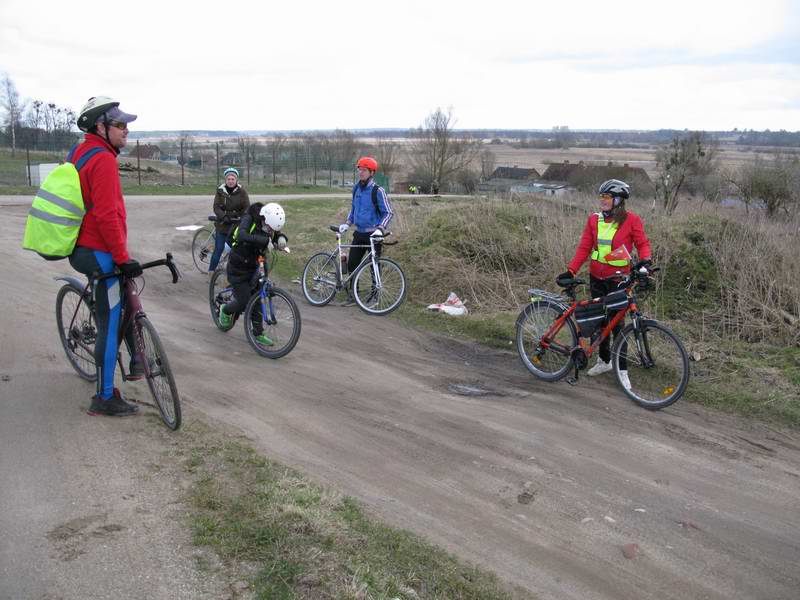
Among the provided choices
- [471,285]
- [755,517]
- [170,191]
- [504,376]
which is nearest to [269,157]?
[170,191]

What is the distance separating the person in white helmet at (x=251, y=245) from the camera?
7965 mm

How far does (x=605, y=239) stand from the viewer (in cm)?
741

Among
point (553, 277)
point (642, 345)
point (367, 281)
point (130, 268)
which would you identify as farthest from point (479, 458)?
point (553, 277)

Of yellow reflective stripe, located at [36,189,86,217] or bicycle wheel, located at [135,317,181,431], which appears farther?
bicycle wheel, located at [135,317,181,431]

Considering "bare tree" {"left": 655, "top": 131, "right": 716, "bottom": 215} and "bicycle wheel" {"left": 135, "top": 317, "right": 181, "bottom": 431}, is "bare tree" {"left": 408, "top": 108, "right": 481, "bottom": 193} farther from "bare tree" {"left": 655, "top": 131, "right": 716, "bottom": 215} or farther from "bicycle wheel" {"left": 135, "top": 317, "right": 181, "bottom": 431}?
"bicycle wheel" {"left": 135, "top": 317, "right": 181, "bottom": 431}

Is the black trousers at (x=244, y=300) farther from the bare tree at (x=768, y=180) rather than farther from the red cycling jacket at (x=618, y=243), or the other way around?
the bare tree at (x=768, y=180)

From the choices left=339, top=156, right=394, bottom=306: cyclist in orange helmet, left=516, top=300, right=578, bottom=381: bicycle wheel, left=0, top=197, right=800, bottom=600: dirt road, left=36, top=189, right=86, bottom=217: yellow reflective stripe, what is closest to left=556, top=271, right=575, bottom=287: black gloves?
left=516, top=300, right=578, bottom=381: bicycle wheel

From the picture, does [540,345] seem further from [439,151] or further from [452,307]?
[439,151]

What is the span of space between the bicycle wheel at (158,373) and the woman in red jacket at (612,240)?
4100 mm

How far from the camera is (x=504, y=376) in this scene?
8039mm

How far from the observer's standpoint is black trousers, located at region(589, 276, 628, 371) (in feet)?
24.3

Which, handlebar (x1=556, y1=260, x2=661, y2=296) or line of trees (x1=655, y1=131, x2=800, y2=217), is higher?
line of trees (x1=655, y1=131, x2=800, y2=217)

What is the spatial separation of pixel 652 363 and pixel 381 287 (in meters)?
4.53

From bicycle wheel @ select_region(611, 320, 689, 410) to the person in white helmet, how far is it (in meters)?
3.73
